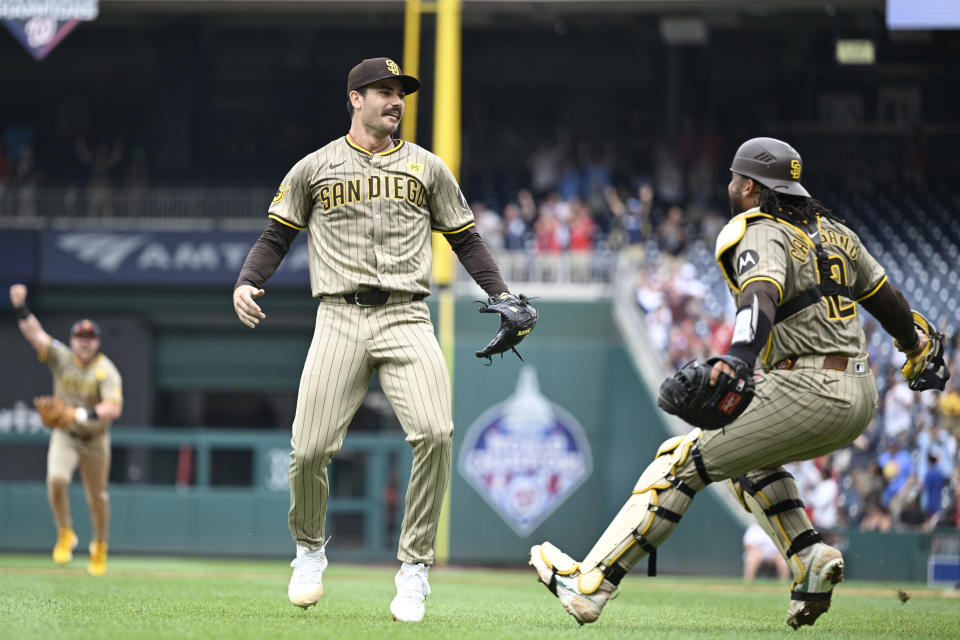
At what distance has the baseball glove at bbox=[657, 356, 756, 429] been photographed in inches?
192

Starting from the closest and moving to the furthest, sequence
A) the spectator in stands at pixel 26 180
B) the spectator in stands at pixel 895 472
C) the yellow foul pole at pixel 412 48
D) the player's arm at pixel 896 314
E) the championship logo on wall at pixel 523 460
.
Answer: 1. the player's arm at pixel 896 314
2. the spectator in stands at pixel 895 472
3. the championship logo on wall at pixel 523 460
4. the yellow foul pole at pixel 412 48
5. the spectator in stands at pixel 26 180

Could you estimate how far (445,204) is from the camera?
19.3ft

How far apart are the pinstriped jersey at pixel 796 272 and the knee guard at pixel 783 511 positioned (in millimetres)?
588

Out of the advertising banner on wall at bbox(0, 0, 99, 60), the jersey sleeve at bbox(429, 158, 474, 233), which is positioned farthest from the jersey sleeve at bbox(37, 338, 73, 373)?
the advertising banner on wall at bbox(0, 0, 99, 60)

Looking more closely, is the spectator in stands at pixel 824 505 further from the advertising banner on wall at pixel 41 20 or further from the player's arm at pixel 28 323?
the advertising banner on wall at pixel 41 20

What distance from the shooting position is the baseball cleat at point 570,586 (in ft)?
17.2

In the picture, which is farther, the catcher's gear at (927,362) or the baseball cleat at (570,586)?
the catcher's gear at (927,362)

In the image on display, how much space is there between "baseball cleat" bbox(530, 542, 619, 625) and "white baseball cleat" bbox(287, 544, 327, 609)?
954 millimetres

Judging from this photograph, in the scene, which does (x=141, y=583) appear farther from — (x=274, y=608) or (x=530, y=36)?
(x=530, y=36)

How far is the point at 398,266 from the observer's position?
18.6ft

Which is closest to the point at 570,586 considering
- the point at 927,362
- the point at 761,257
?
the point at 761,257

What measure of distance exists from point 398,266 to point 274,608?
1.80 metres

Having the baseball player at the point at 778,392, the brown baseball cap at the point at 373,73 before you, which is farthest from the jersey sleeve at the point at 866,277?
the brown baseball cap at the point at 373,73

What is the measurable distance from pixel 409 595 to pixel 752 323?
6.08 ft
